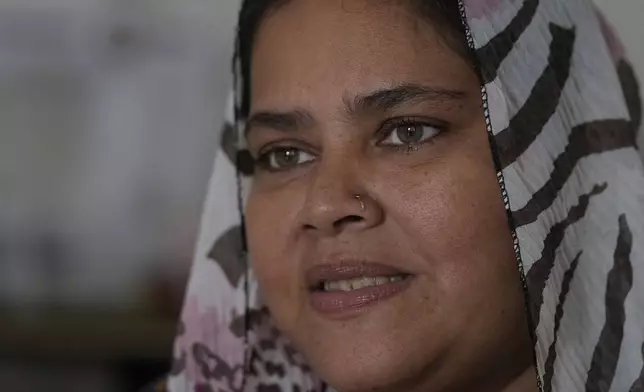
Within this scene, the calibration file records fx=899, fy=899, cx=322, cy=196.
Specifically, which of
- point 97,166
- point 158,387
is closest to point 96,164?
point 97,166

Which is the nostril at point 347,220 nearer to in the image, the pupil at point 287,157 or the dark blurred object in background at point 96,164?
the pupil at point 287,157

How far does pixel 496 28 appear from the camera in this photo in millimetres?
886

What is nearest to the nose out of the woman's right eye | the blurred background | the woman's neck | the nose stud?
the nose stud

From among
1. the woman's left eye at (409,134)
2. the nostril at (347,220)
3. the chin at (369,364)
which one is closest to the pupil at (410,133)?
the woman's left eye at (409,134)

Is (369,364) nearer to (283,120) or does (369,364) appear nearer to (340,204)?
(340,204)

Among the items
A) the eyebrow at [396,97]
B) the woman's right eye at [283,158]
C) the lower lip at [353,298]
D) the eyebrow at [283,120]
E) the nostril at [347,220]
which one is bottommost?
the lower lip at [353,298]

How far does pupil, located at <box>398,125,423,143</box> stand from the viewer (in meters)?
0.94

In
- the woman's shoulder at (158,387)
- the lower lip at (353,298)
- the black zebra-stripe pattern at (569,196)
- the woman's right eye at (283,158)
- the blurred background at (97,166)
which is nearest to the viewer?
the black zebra-stripe pattern at (569,196)

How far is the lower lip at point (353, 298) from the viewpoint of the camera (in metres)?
0.92

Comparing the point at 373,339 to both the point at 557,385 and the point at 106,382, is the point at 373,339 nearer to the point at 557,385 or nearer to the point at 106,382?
the point at 557,385

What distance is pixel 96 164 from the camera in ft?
5.90

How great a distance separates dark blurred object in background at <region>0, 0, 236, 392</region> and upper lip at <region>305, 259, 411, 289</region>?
83 cm

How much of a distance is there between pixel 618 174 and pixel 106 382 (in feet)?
3.94

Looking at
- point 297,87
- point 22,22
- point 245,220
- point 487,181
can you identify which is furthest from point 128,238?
point 487,181
